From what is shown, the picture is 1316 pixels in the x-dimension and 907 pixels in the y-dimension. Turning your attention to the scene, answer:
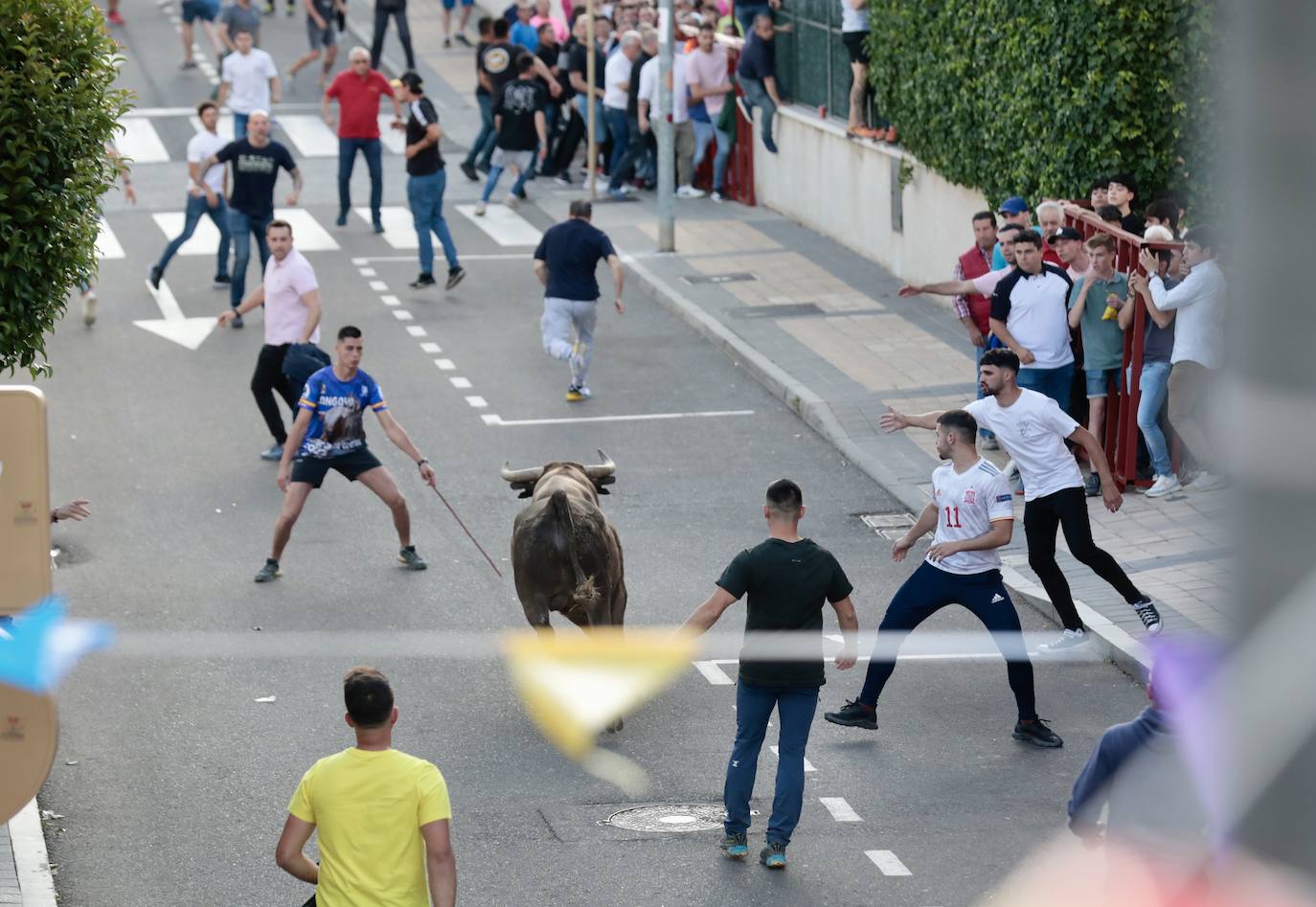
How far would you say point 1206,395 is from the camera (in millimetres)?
12797

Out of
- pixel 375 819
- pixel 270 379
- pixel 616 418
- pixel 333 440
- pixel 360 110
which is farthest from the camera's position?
pixel 360 110

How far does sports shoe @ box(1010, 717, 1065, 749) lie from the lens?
9.50 m

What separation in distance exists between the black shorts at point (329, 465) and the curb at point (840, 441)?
4160mm

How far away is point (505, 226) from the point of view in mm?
25469

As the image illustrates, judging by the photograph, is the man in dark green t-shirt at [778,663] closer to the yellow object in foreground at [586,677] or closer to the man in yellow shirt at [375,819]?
the yellow object in foreground at [586,677]

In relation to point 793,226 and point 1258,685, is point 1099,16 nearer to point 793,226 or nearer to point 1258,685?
point 793,226

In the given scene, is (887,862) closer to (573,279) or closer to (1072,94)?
(573,279)

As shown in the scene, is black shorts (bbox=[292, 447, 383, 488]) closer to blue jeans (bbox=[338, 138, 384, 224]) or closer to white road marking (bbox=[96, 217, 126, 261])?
white road marking (bbox=[96, 217, 126, 261])

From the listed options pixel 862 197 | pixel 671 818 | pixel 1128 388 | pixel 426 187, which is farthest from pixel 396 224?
pixel 671 818

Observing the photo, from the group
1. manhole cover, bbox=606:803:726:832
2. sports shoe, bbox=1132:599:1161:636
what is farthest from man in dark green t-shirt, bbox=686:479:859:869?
sports shoe, bbox=1132:599:1161:636

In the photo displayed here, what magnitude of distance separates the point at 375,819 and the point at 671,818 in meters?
3.23

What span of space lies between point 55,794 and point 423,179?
43.9 ft

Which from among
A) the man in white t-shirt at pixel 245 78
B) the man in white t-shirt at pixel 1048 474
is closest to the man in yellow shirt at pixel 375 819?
the man in white t-shirt at pixel 1048 474

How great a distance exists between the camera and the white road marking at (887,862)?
8.02 m
